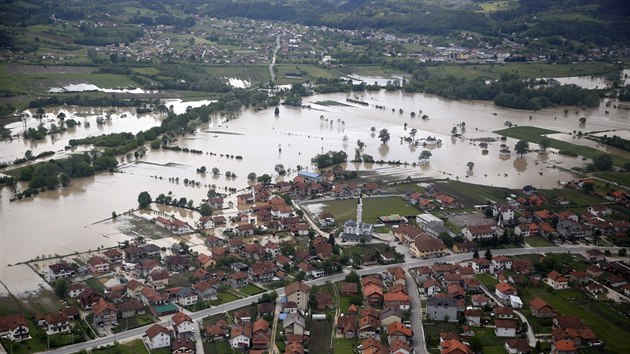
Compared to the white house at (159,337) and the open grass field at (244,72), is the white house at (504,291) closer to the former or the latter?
the white house at (159,337)

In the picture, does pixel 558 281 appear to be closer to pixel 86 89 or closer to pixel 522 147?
pixel 522 147

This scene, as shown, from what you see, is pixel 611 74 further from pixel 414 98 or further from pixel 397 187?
pixel 397 187

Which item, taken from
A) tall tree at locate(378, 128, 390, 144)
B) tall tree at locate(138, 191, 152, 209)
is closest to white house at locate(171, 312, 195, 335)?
tall tree at locate(138, 191, 152, 209)

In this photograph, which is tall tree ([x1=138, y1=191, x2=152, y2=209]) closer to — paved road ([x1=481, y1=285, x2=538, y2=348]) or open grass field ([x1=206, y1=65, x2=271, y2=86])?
paved road ([x1=481, y1=285, x2=538, y2=348])

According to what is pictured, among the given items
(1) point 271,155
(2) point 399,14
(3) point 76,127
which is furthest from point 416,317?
(2) point 399,14

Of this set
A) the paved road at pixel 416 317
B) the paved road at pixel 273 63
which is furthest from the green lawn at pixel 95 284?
the paved road at pixel 273 63

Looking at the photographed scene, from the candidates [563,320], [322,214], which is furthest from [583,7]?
[563,320]
